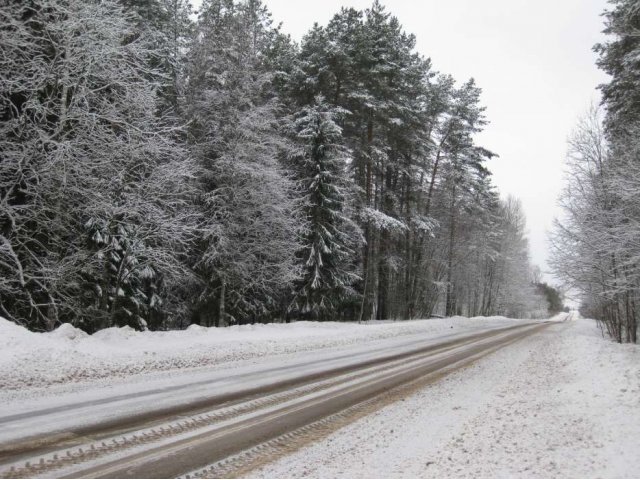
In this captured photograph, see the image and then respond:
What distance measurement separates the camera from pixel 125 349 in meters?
11.5

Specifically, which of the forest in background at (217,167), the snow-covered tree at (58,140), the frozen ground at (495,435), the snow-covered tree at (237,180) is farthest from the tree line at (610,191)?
the snow-covered tree at (58,140)

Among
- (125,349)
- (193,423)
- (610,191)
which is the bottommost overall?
(193,423)

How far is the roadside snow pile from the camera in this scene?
8.62 m

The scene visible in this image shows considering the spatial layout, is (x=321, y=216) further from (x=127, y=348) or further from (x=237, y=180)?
(x=127, y=348)

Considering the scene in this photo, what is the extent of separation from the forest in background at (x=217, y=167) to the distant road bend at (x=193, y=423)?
20.0 ft

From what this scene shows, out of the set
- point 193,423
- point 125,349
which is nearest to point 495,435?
point 193,423

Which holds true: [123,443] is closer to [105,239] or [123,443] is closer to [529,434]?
[529,434]

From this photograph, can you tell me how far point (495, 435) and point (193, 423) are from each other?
4.03 metres

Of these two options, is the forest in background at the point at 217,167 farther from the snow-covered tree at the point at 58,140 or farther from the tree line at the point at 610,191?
the tree line at the point at 610,191

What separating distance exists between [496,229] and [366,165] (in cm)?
3128

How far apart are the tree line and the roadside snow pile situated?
970 cm

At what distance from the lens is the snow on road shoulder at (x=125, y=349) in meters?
8.53

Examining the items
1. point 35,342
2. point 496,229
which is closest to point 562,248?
point 35,342

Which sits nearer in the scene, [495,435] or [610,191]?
[495,435]
